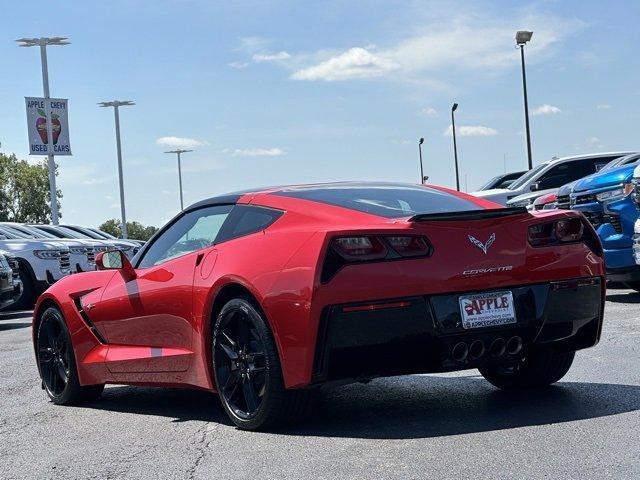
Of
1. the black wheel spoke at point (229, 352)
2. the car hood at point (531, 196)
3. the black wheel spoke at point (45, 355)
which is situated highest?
the car hood at point (531, 196)

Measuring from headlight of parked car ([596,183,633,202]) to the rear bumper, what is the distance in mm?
6542

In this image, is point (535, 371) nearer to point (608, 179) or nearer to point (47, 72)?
point (608, 179)

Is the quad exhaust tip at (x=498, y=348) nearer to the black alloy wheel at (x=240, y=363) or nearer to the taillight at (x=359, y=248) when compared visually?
the taillight at (x=359, y=248)

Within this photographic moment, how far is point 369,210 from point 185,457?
62.2 inches

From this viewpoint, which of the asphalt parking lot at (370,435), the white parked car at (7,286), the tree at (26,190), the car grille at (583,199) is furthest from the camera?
the tree at (26,190)

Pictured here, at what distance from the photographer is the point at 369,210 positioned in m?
5.76

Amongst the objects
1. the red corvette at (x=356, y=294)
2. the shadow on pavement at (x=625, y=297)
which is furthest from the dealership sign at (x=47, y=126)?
the red corvette at (x=356, y=294)

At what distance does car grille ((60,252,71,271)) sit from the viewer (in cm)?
1977

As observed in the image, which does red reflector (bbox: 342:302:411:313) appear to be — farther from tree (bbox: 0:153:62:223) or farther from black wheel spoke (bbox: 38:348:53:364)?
tree (bbox: 0:153:62:223)

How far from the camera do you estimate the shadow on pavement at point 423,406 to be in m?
5.59

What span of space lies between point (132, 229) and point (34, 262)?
13111 centimetres

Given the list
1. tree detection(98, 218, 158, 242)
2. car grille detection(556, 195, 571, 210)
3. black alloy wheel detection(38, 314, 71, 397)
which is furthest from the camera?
tree detection(98, 218, 158, 242)

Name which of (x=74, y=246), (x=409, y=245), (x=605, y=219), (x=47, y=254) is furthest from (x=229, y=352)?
(x=74, y=246)

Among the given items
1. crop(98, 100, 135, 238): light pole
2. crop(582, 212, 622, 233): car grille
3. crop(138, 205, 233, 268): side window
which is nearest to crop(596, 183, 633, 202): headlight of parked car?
crop(582, 212, 622, 233): car grille
